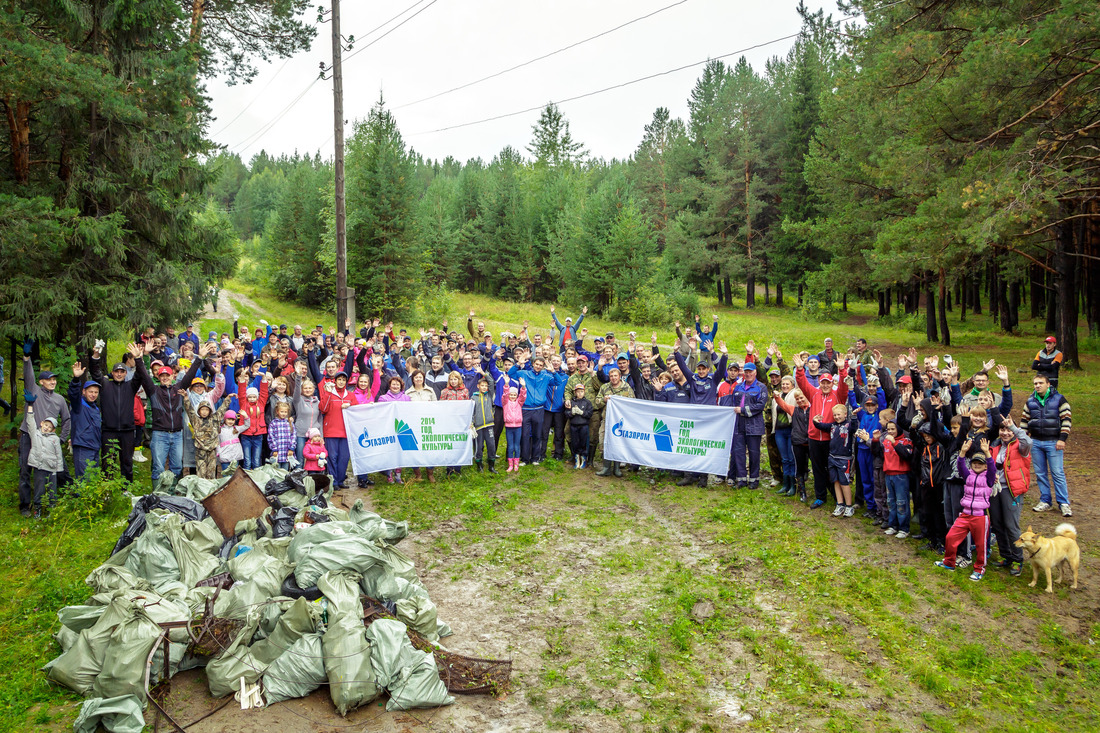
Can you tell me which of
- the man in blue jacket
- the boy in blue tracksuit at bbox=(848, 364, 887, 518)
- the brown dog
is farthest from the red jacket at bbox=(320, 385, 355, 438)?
the brown dog

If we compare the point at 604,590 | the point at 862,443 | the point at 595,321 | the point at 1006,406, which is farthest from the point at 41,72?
the point at 595,321

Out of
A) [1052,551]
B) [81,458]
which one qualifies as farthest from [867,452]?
Result: [81,458]

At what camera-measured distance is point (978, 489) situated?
7.81 metres

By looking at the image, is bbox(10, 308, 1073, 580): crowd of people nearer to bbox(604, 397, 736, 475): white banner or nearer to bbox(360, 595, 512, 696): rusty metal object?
bbox(604, 397, 736, 475): white banner

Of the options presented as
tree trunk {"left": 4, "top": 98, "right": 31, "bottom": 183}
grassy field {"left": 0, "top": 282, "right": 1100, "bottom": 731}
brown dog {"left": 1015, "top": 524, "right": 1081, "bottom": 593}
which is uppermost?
tree trunk {"left": 4, "top": 98, "right": 31, "bottom": 183}

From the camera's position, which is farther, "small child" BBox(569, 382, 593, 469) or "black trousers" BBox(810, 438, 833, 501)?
"small child" BBox(569, 382, 593, 469)

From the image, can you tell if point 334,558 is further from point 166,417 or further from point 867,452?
point 867,452

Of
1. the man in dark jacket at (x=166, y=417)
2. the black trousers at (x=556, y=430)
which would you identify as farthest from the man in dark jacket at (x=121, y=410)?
the black trousers at (x=556, y=430)

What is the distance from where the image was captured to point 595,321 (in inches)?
1439

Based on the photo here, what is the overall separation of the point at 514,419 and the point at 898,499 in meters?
6.26

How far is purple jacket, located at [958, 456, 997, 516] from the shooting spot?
25.6ft

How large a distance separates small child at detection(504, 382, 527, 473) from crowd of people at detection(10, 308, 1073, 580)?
0.04 meters

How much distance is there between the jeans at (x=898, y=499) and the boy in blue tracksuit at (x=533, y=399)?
19.3ft

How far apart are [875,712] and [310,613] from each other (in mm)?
4790
